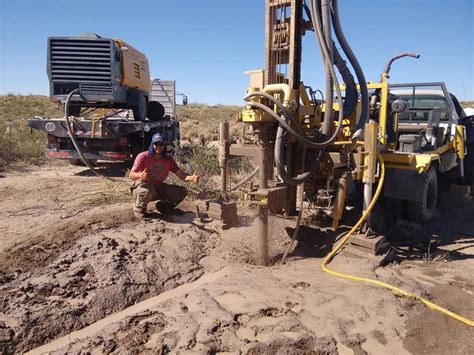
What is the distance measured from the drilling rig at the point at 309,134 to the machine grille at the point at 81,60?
16.7ft

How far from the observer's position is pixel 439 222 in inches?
267

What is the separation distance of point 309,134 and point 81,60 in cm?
648

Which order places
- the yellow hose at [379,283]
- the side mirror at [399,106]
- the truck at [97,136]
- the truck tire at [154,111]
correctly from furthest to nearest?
the truck tire at [154,111] → the truck at [97,136] → the side mirror at [399,106] → the yellow hose at [379,283]

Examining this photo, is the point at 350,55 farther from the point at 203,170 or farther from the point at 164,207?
the point at 203,170

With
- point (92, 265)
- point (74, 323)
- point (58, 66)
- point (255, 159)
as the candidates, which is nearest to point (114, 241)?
point (92, 265)

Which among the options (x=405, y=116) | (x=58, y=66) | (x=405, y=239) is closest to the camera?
(x=405, y=239)

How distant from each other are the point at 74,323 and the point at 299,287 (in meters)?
1.98

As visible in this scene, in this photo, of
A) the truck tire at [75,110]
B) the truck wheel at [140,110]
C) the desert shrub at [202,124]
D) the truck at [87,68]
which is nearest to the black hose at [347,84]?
the truck at [87,68]

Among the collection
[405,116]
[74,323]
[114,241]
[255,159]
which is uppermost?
[405,116]

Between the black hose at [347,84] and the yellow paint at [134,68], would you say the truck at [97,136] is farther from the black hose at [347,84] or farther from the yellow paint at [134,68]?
the black hose at [347,84]

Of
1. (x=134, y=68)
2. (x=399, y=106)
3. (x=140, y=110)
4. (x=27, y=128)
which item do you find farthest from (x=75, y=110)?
(x=399, y=106)

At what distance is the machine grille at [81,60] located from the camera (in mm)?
8906

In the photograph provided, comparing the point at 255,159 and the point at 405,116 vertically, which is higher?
the point at 405,116

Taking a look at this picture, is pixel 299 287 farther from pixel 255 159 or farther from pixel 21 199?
pixel 21 199
